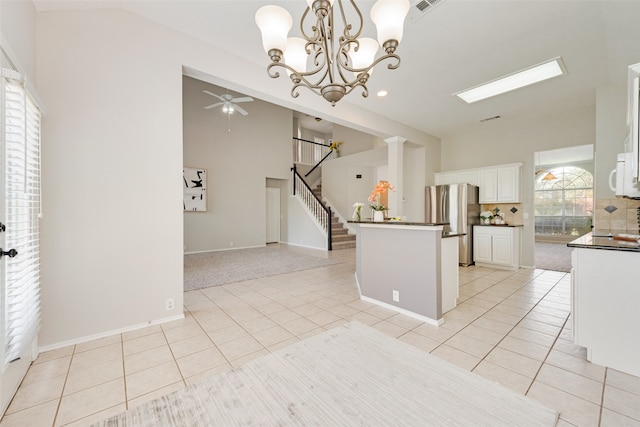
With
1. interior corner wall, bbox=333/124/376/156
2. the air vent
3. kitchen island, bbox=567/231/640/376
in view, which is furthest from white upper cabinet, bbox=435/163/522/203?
the air vent

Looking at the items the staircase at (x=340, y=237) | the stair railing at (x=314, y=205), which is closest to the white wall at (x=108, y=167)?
the stair railing at (x=314, y=205)

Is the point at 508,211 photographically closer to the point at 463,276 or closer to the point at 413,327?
the point at 463,276

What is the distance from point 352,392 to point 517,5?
362 cm

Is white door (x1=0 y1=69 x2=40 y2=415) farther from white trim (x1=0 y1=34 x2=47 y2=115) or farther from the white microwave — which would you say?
the white microwave

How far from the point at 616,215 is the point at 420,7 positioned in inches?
156

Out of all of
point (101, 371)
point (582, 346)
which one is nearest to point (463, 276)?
point (582, 346)

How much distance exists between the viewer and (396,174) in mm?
5410

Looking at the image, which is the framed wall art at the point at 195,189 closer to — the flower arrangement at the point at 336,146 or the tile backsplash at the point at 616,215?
the flower arrangement at the point at 336,146

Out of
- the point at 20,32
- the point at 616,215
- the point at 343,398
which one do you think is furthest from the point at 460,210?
the point at 20,32

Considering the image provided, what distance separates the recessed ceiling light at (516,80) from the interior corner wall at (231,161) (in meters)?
5.96

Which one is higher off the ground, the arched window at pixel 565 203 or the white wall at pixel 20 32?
the white wall at pixel 20 32

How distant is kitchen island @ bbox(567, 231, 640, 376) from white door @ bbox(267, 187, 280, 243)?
309 inches

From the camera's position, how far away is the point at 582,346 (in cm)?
211

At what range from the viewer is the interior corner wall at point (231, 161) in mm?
7082
